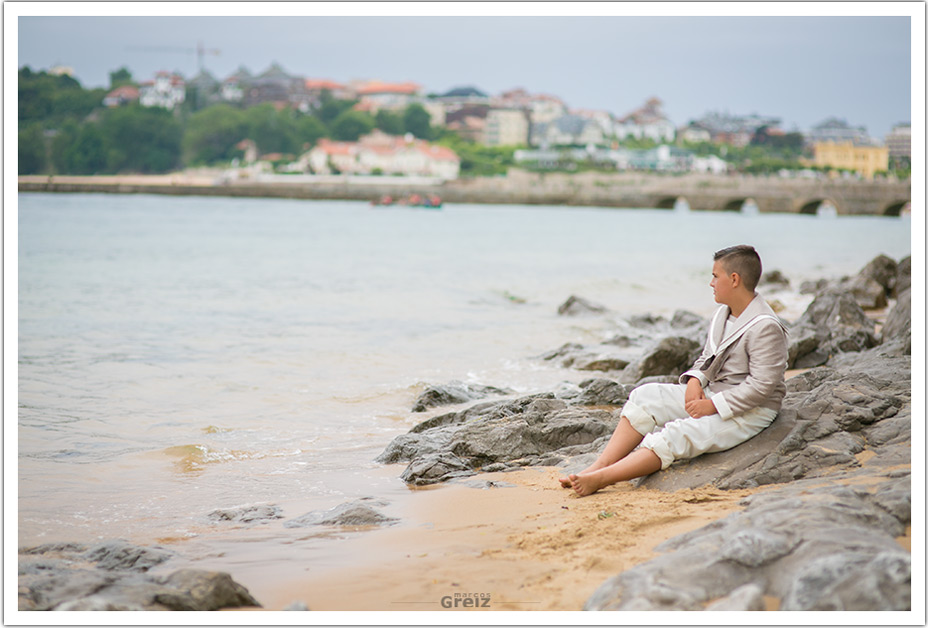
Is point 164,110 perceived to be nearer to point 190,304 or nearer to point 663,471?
point 190,304

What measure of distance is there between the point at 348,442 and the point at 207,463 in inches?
39.1

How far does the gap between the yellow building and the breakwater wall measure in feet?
7.71

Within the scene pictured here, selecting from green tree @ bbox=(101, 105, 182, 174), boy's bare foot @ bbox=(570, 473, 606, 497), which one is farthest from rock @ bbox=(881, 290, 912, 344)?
green tree @ bbox=(101, 105, 182, 174)

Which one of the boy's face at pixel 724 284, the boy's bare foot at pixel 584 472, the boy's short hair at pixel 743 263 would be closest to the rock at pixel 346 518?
the boy's bare foot at pixel 584 472

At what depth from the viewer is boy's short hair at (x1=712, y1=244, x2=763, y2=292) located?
384cm

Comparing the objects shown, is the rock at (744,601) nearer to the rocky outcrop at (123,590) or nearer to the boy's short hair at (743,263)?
the rocky outcrop at (123,590)

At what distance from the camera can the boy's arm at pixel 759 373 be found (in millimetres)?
3801

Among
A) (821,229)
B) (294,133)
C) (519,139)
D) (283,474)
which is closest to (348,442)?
(283,474)

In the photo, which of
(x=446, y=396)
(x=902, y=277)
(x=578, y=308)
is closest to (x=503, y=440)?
(x=446, y=396)

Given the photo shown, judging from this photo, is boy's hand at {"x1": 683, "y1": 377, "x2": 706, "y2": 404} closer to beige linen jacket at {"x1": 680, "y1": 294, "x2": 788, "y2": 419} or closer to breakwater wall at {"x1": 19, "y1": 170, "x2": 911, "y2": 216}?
beige linen jacket at {"x1": 680, "y1": 294, "x2": 788, "y2": 419}

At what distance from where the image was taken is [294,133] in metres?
116

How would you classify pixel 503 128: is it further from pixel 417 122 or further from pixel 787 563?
pixel 787 563

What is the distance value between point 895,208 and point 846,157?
826 cm

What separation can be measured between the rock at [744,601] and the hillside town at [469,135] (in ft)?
182
